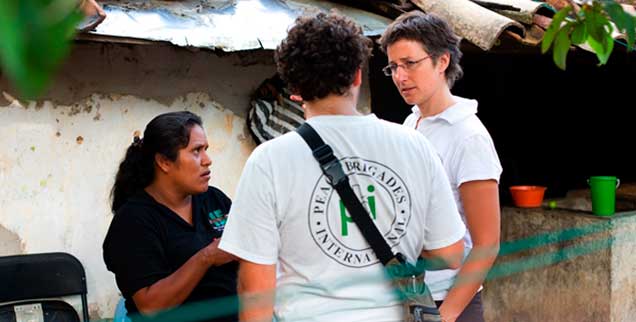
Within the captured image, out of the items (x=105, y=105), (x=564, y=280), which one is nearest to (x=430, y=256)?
(x=105, y=105)

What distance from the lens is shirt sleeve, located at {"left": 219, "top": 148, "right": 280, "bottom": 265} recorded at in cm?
197

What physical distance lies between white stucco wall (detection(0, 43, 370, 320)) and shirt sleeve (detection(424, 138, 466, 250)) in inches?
88.0

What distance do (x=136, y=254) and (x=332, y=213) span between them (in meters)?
0.99

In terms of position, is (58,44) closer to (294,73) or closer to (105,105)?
(294,73)

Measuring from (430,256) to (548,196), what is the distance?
5391mm

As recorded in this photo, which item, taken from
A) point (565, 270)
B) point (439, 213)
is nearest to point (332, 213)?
point (439, 213)

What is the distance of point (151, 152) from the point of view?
3.02 metres

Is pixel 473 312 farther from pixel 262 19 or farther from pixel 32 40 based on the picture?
pixel 32 40

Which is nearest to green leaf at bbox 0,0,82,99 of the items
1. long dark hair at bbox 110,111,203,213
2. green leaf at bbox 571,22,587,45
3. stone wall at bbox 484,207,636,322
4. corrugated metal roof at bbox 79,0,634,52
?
green leaf at bbox 571,22,587,45

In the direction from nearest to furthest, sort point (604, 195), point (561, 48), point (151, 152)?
point (561, 48)
point (151, 152)
point (604, 195)

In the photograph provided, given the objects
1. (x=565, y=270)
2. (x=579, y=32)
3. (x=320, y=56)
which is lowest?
(x=565, y=270)

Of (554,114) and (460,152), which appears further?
(554,114)

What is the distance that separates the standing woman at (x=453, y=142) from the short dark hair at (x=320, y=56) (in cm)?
60

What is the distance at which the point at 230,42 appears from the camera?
3.76 meters
